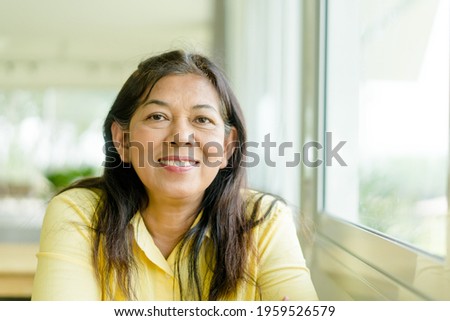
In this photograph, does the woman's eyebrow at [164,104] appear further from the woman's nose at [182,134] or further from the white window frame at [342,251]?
the white window frame at [342,251]

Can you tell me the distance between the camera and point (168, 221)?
0.95 metres

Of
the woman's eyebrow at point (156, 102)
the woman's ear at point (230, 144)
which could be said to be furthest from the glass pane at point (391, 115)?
the woman's eyebrow at point (156, 102)

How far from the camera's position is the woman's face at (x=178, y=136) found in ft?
2.82

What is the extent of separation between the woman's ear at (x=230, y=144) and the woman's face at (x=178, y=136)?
4 centimetres

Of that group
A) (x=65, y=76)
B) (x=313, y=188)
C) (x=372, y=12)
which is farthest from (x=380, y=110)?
(x=65, y=76)

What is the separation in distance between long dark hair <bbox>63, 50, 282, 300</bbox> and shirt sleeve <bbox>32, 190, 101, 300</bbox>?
0.02 metres

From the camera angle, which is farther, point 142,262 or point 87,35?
point 87,35

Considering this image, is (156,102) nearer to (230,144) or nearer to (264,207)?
(230,144)

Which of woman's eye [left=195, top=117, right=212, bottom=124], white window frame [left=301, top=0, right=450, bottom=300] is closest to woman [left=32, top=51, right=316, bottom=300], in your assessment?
woman's eye [left=195, top=117, right=212, bottom=124]

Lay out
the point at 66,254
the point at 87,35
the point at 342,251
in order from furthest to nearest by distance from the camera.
→ 1. the point at 87,35
2. the point at 342,251
3. the point at 66,254

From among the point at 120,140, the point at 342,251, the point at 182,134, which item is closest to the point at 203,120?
the point at 182,134

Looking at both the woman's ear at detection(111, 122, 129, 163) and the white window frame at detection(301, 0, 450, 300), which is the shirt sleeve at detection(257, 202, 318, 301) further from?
the woman's ear at detection(111, 122, 129, 163)

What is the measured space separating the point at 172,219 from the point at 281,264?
0.21m

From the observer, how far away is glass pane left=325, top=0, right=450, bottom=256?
73 centimetres
